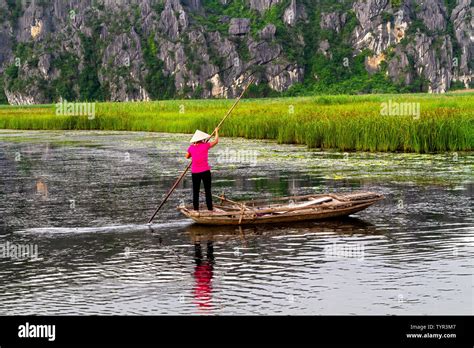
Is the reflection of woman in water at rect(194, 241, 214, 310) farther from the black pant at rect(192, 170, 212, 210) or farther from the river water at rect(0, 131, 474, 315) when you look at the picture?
the black pant at rect(192, 170, 212, 210)

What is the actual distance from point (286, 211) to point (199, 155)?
216 centimetres

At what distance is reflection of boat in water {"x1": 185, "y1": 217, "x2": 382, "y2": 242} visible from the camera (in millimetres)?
18078

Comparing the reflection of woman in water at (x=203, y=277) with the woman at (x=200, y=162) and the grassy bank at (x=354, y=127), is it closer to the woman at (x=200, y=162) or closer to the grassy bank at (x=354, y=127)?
the woman at (x=200, y=162)

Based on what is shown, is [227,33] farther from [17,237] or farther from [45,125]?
[17,237]

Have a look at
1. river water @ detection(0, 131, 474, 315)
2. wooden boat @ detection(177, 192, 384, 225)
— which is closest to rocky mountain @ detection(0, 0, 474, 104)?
river water @ detection(0, 131, 474, 315)

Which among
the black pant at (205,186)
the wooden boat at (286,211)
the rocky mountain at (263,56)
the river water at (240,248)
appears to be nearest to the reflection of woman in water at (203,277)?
the river water at (240,248)

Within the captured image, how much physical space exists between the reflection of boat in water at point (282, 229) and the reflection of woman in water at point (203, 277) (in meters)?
1.02

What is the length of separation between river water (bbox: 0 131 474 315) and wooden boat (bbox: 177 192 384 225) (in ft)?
0.71

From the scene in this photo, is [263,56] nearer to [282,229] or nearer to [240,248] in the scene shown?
[282,229]

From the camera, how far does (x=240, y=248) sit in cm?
1664

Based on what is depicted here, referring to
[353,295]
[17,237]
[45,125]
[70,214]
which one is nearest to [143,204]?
[70,214]

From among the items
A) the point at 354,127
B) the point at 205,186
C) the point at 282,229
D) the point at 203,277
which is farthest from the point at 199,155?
the point at 354,127
